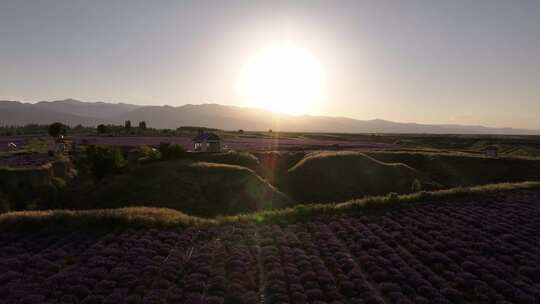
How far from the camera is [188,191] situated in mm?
44969

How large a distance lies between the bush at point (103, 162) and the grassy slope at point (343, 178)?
24.6m

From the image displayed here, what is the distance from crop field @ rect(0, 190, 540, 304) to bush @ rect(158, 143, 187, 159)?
3112 cm

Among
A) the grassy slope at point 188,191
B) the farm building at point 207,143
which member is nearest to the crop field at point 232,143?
the farm building at point 207,143

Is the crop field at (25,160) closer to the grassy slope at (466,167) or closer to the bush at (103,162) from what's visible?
the bush at (103,162)

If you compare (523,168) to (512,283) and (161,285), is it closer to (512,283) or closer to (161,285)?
(512,283)

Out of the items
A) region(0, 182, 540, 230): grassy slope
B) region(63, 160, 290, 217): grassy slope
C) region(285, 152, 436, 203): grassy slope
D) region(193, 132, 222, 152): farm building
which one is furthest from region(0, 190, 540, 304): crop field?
region(193, 132, 222, 152): farm building

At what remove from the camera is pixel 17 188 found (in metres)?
40.3

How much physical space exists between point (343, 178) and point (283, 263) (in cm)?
3667

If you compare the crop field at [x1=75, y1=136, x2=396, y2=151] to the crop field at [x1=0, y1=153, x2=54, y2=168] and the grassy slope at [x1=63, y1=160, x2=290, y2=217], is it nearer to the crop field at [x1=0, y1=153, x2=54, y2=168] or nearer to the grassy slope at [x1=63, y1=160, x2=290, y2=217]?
the crop field at [x1=0, y1=153, x2=54, y2=168]

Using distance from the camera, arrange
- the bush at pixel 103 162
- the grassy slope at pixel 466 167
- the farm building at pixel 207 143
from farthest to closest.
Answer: the farm building at pixel 207 143 < the grassy slope at pixel 466 167 < the bush at pixel 103 162

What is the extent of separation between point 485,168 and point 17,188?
7116 cm

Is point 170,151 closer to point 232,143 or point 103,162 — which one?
point 103,162

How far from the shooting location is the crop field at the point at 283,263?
16.3m

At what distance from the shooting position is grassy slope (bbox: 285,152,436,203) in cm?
5172
